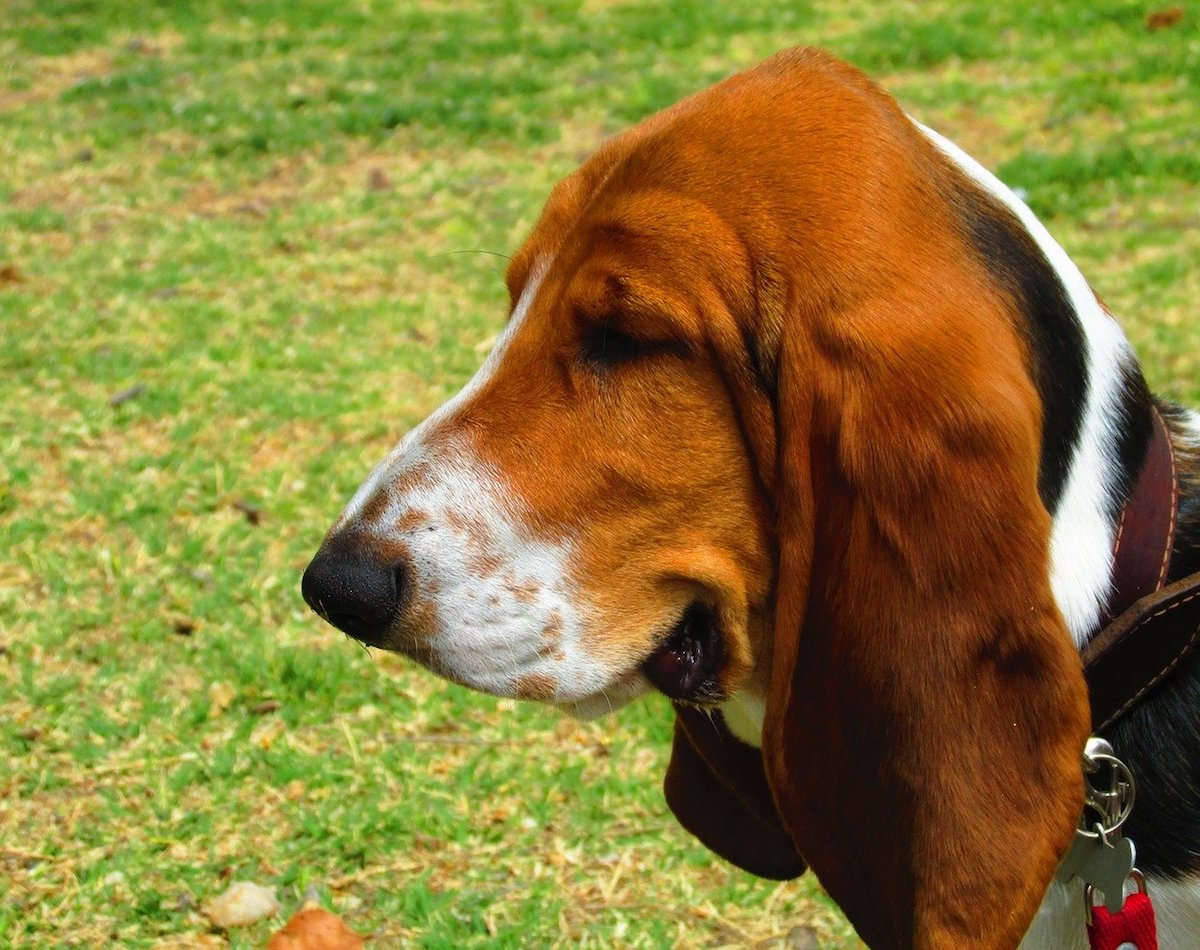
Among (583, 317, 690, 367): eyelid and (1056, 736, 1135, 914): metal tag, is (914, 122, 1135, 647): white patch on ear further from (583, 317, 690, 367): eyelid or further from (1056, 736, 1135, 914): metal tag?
(583, 317, 690, 367): eyelid

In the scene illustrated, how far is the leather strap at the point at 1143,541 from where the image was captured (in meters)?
2.69

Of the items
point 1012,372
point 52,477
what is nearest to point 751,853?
point 1012,372

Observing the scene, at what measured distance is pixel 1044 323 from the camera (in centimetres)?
274

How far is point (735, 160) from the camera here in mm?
2818

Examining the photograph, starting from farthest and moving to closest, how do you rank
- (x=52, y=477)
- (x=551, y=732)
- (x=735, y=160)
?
(x=52, y=477) < (x=551, y=732) < (x=735, y=160)

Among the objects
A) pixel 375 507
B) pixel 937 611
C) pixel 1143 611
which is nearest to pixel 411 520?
pixel 375 507

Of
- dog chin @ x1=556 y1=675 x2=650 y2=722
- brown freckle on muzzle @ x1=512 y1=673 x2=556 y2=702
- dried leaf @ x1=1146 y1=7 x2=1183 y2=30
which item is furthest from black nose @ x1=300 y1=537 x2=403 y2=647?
dried leaf @ x1=1146 y1=7 x2=1183 y2=30

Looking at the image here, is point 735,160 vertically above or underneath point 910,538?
above

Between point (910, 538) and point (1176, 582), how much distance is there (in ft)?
1.84

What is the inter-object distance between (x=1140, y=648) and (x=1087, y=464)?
0.35m

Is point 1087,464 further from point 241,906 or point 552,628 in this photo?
point 241,906

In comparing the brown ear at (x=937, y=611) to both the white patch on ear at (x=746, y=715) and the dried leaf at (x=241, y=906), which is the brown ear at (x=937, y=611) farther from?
the dried leaf at (x=241, y=906)

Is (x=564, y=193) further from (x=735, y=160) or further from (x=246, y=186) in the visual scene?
(x=246, y=186)

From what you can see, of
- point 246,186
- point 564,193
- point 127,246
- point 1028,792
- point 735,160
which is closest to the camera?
point 1028,792
